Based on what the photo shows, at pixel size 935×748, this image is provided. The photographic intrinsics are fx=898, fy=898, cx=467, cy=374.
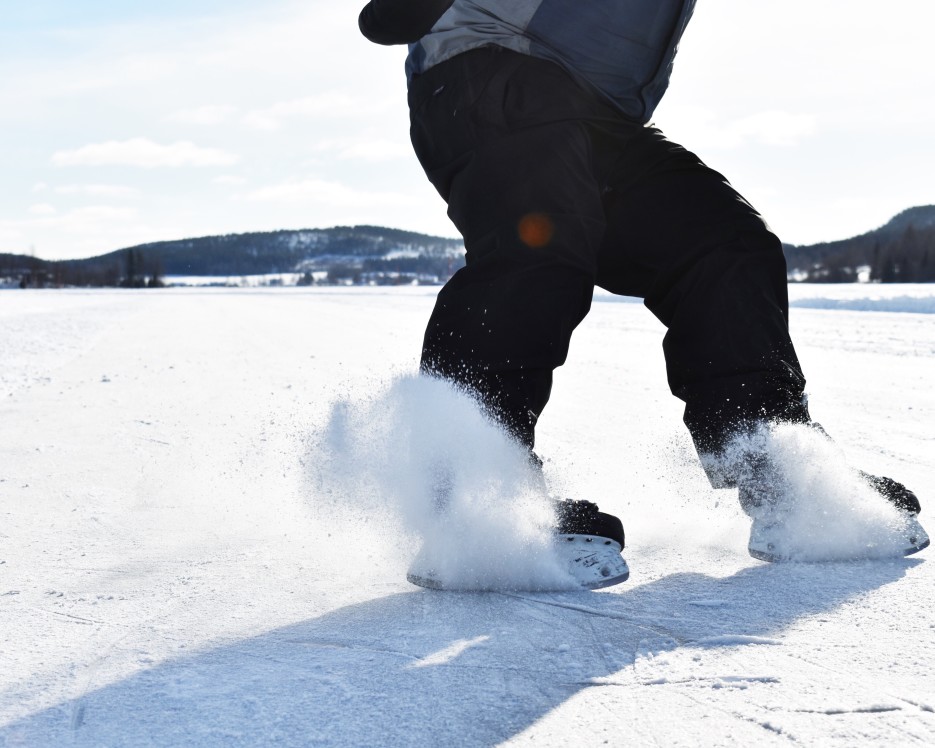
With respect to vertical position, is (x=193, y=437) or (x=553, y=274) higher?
(x=553, y=274)

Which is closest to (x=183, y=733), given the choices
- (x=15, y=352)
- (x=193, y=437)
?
(x=193, y=437)

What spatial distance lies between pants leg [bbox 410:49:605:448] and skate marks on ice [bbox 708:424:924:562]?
44cm

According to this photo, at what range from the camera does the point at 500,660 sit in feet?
3.86

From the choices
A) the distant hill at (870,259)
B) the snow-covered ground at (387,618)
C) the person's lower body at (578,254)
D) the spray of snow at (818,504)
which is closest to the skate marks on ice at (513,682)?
the snow-covered ground at (387,618)

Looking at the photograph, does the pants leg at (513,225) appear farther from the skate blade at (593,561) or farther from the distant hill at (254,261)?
the distant hill at (254,261)

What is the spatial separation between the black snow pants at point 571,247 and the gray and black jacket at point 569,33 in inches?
1.1

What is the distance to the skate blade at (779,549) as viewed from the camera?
1.62 m

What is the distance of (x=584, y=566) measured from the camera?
1486 mm

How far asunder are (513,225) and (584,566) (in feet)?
1.92

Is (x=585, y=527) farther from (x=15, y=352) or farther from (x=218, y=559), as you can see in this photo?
(x=15, y=352)

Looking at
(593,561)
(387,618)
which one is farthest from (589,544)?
(387,618)

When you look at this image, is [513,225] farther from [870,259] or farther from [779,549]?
[870,259]

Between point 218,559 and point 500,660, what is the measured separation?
0.73 metres

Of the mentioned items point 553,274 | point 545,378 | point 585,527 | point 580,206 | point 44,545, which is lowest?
point 44,545
